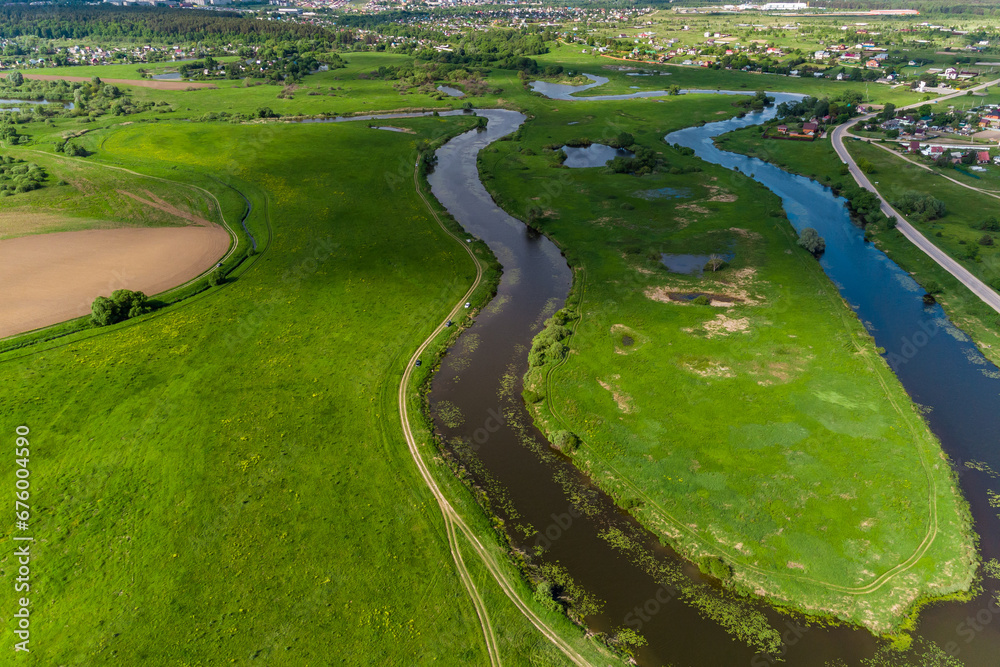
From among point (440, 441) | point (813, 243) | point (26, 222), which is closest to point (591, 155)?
point (813, 243)

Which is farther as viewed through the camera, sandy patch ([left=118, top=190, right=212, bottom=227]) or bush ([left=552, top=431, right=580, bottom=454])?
sandy patch ([left=118, top=190, right=212, bottom=227])

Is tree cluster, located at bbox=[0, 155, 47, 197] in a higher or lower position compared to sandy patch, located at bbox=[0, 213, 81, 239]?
higher

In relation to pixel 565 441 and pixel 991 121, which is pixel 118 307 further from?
pixel 991 121

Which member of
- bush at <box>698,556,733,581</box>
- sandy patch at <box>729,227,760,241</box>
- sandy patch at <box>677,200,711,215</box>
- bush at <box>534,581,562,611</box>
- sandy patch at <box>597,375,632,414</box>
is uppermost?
sandy patch at <box>677,200,711,215</box>

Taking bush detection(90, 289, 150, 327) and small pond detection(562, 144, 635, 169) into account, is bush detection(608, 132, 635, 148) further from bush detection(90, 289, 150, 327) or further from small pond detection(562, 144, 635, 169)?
bush detection(90, 289, 150, 327)

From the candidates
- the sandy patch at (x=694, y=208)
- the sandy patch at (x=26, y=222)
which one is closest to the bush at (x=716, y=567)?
the sandy patch at (x=694, y=208)

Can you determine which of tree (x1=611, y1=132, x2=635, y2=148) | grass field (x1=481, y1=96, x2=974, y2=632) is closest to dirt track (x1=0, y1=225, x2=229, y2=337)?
grass field (x1=481, y1=96, x2=974, y2=632)

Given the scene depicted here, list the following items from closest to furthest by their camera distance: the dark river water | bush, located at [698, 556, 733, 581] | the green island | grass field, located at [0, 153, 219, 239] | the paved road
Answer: the dark river water, the green island, bush, located at [698, 556, 733, 581], the paved road, grass field, located at [0, 153, 219, 239]

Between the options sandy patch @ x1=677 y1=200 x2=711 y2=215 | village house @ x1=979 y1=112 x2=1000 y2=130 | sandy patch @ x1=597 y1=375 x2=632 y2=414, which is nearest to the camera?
sandy patch @ x1=597 y1=375 x2=632 y2=414
